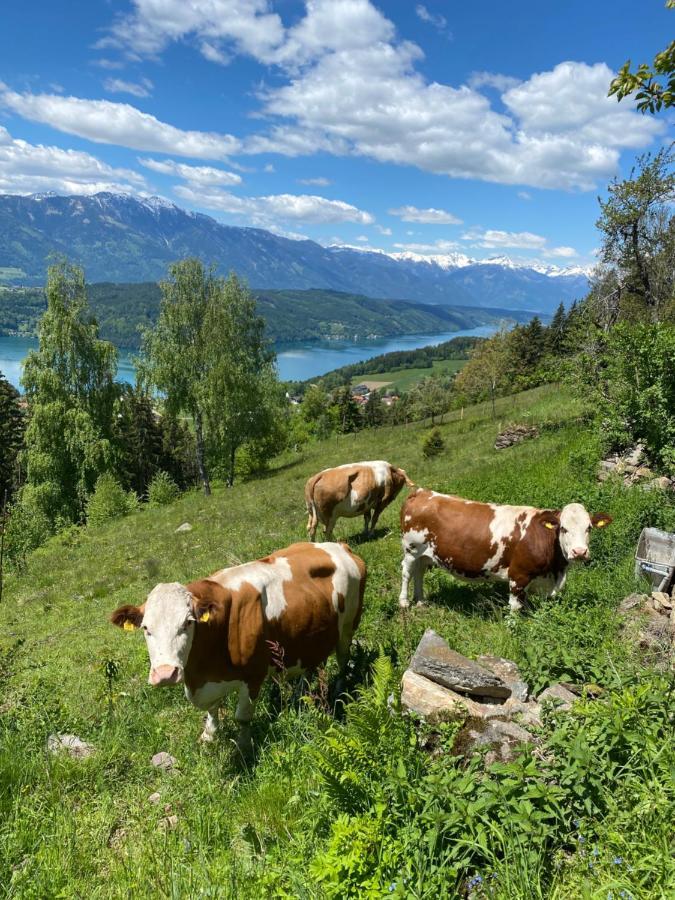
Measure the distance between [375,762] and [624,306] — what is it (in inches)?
1076

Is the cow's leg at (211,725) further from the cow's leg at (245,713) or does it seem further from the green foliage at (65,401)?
the green foliage at (65,401)

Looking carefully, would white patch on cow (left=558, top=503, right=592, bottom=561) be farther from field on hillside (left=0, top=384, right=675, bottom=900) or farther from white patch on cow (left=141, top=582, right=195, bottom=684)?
white patch on cow (left=141, top=582, right=195, bottom=684)

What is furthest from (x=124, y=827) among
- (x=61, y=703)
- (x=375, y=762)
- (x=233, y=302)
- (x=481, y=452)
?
(x=233, y=302)

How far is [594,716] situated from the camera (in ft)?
10.5

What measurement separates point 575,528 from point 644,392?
17.3 feet

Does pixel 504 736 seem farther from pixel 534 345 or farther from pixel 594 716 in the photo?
pixel 534 345

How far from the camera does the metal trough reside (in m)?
6.35

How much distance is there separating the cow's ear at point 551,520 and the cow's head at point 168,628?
4984mm

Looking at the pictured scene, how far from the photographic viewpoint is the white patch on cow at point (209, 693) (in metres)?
4.88

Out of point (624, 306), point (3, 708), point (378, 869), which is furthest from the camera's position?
point (624, 306)

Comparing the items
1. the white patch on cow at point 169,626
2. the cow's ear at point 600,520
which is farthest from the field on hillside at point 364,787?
the white patch on cow at point 169,626

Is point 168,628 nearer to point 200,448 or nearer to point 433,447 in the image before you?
point 433,447

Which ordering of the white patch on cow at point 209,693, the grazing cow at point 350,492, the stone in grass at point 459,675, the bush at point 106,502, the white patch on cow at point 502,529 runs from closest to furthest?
the stone in grass at point 459,675
the white patch on cow at point 209,693
the white patch on cow at point 502,529
the grazing cow at point 350,492
the bush at point 106,502

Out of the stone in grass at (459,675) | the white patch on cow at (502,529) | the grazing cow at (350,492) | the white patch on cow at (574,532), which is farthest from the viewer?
the grazing cow at (350,492)
